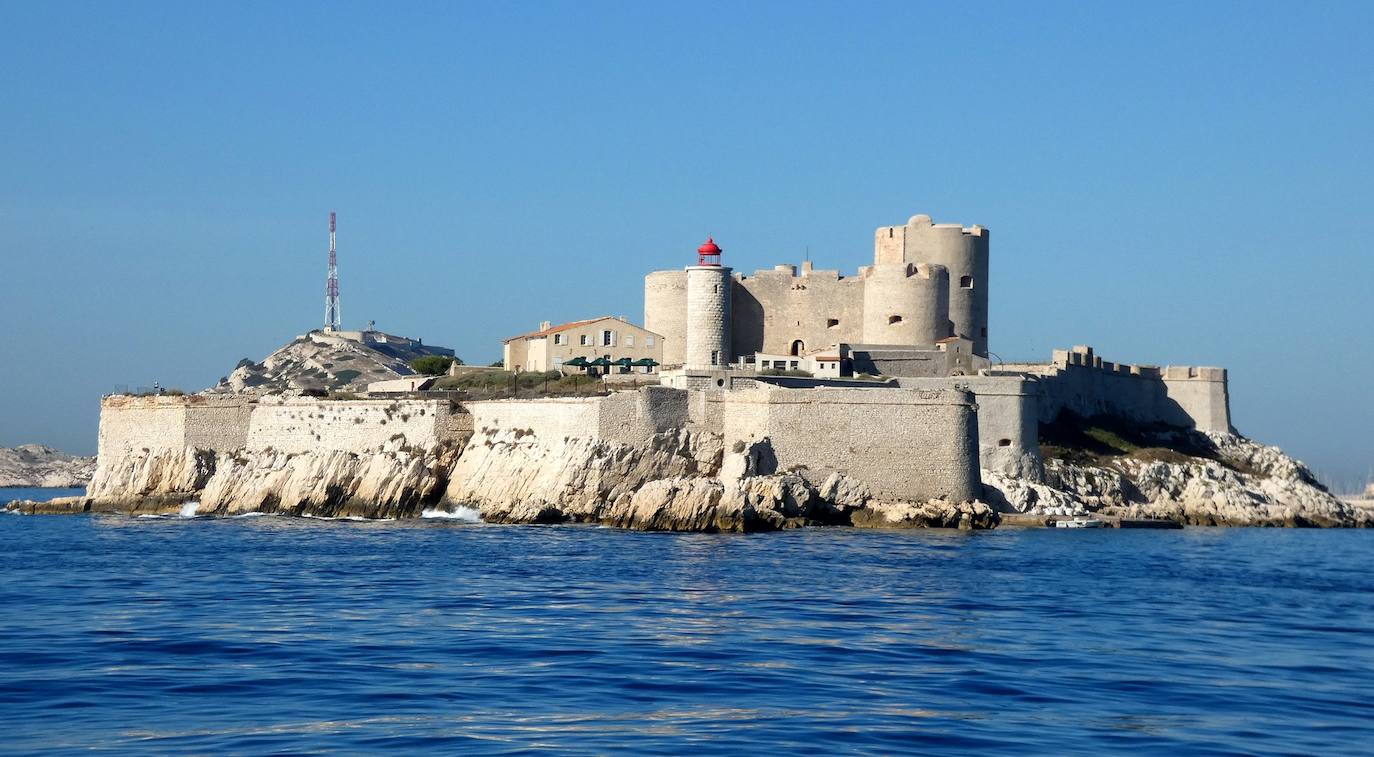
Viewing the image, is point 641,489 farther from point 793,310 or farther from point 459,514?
point 793,310

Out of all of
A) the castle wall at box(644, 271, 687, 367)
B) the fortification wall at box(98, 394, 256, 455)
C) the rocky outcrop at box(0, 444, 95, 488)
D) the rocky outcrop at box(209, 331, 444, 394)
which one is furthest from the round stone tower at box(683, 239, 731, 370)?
the rocky outcrop at box(0, 444, 95, 488)

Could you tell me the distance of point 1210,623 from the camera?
21781mm

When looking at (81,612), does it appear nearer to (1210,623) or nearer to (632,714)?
(632,714)

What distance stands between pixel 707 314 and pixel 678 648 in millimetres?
27743

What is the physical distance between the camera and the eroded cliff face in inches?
1574

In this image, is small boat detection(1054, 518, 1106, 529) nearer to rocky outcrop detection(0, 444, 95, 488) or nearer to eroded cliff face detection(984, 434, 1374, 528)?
eroded cliff face detection(984, 434, 1374, 528)

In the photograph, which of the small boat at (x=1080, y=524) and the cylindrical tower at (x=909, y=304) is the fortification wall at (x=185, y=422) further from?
the small boat at (x=1080, y=524)

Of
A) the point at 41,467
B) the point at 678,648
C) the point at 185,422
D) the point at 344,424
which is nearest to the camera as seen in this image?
the point at 678,648

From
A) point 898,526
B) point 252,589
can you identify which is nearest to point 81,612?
point 252,589

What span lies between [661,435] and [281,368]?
50.5 m

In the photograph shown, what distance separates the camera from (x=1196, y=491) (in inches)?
1759

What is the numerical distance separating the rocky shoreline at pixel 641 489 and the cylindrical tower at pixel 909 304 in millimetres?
6972

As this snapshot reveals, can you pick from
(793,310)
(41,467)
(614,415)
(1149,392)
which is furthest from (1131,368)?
(41,467)

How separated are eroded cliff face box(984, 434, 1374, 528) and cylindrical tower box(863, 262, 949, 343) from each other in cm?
685
